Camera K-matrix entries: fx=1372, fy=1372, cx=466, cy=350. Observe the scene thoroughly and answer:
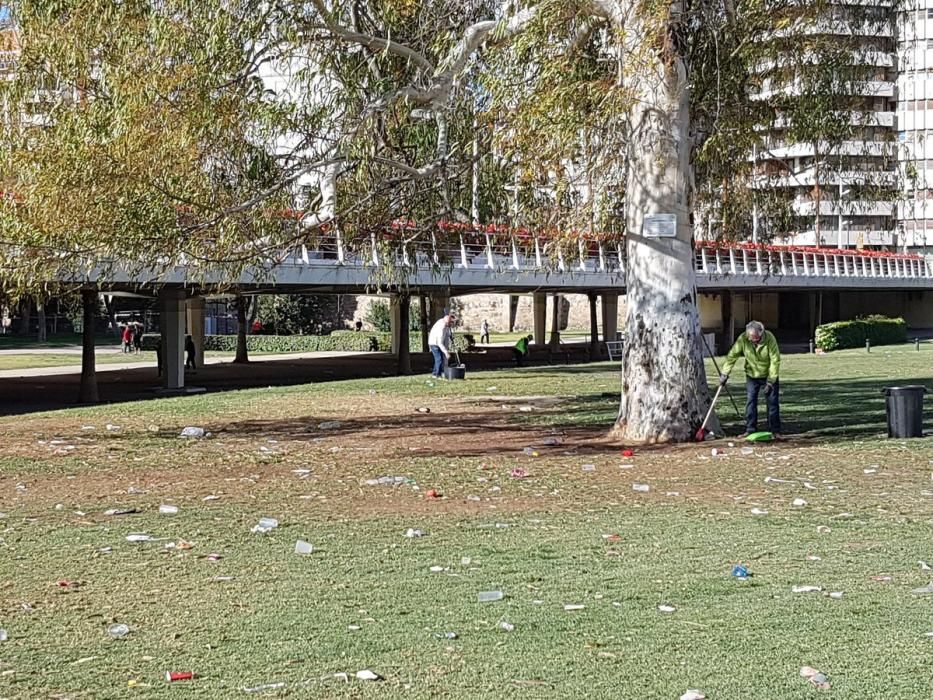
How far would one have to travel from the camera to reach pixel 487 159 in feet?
66.0

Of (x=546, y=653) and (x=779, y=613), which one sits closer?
(x=546, y=653)

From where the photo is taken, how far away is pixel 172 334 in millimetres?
34719

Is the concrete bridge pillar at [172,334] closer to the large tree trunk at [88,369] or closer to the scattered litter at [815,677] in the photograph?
the large tree trunk at [88,369]

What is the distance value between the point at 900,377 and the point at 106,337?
180ft

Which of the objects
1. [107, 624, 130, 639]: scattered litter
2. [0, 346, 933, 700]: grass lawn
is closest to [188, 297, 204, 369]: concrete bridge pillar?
[0, 346, 933, 700]: grass lawn

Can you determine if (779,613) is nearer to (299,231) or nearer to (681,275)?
(681,275)

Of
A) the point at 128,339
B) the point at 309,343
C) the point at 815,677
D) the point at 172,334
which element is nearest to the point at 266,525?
the point at 815,677

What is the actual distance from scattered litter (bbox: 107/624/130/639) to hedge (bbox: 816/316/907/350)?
4698 cm

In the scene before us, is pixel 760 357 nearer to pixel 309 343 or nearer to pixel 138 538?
pixel 138 538

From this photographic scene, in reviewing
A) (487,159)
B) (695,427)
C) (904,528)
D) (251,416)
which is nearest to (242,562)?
(904,528)

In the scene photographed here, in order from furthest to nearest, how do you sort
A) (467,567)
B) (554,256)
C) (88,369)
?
1. (88,369)
2. (554,256)
3. (467,567)

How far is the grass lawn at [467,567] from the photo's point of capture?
666 cm

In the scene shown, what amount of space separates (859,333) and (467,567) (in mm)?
48333

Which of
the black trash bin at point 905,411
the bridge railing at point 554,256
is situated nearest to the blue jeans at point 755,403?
the black trash bin at point 905,411
